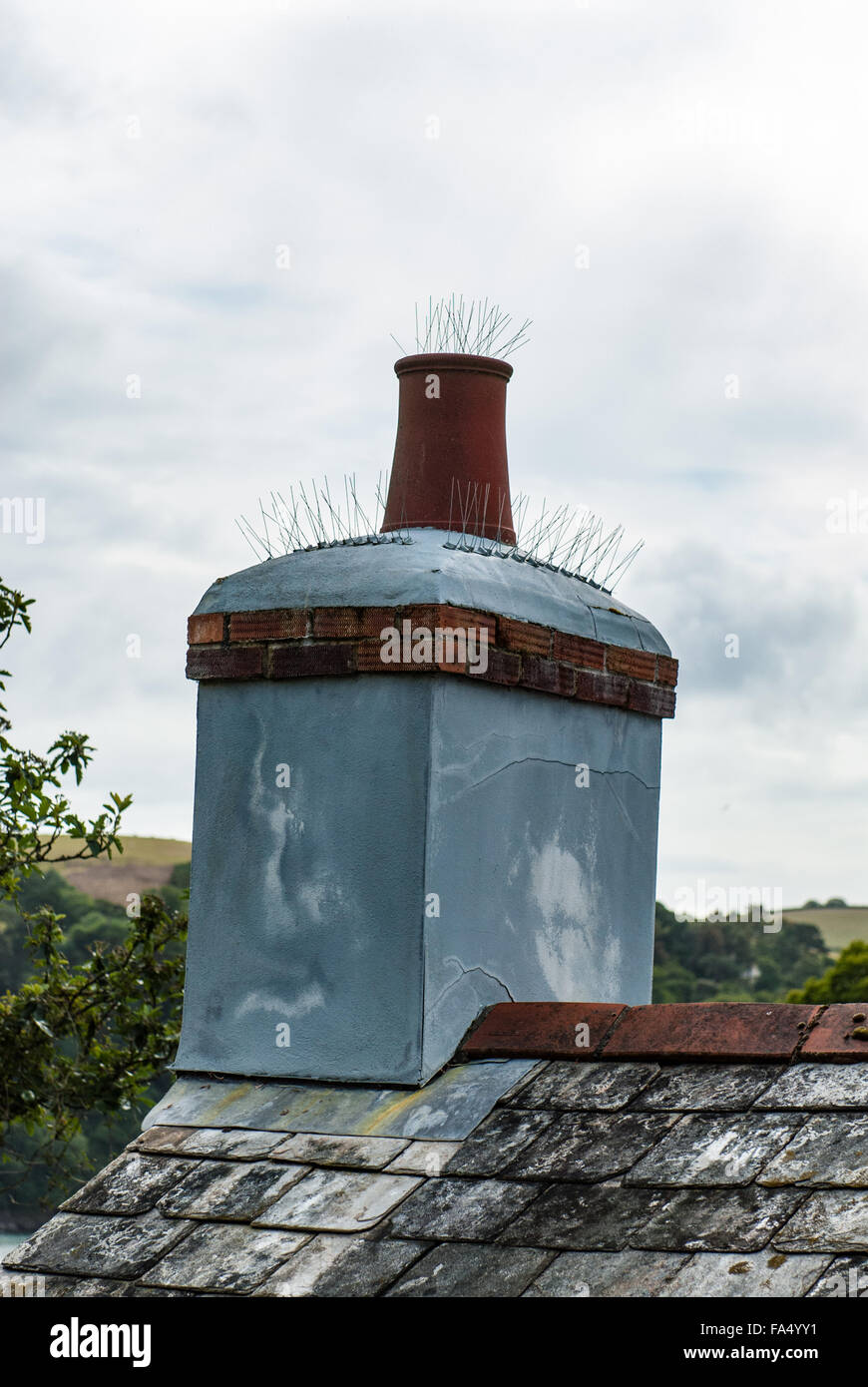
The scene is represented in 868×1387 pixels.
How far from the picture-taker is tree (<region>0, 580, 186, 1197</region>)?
21.1 feet

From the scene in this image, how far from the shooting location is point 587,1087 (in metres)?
3.27

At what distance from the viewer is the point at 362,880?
3.64 meters

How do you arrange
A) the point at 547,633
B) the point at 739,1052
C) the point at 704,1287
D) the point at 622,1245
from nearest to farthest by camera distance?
the point at 704,1287
the point at 622,1245
the point at 739,1052
the point at 547,633

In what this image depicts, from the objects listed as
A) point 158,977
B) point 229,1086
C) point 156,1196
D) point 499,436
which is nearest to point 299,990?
point 229,1086

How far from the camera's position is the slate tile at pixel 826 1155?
2691mm

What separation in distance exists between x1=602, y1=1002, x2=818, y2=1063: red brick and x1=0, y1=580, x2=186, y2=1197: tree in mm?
3513

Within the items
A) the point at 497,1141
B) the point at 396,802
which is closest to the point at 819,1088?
the point at 497,1141

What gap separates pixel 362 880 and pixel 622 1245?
1180 millimetres

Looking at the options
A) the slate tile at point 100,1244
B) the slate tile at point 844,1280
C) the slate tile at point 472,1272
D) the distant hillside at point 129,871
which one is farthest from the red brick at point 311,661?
the distant hillside at point 129,871

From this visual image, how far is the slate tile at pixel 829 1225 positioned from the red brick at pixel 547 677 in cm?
156

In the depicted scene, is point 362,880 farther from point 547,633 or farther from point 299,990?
point 547,633

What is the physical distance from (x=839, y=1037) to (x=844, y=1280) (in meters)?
0.74

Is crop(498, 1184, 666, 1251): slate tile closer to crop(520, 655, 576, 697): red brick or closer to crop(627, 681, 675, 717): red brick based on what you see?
crop(520, 655, 576, 697): red brick

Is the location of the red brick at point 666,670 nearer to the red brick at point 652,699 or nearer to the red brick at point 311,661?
the red brick at point 652,699
